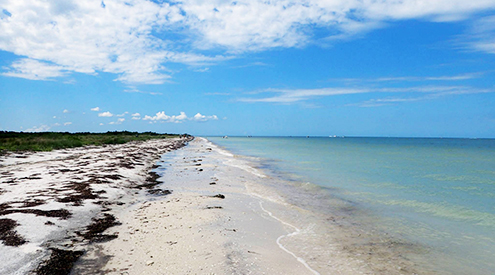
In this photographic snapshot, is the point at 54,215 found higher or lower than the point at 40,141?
lower

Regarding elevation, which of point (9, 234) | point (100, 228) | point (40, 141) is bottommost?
point (100, 228)

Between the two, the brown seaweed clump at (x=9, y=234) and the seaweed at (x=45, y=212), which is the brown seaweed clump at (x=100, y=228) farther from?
the brown seaweed clump at (x=9, y=234)

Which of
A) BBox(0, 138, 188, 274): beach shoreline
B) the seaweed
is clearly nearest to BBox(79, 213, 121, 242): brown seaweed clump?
BBox(0, 138, 188, 274): beach shoreline

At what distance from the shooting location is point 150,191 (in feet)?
47.7

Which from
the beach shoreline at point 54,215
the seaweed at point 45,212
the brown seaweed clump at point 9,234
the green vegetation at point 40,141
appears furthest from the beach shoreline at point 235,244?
the green vegetation at point 40,141

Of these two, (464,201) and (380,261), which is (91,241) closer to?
(380,261)

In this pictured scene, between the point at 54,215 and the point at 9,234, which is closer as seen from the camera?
the point at 9,234

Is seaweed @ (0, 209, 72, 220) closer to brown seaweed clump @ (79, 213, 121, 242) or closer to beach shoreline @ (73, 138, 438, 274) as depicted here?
brown seaweed clump @ (79, 213, 121, 242)

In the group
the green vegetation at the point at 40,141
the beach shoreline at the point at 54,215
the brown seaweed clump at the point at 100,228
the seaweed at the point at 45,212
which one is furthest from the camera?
the green vegetation at the point at 40,141

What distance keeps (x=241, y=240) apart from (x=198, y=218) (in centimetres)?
240

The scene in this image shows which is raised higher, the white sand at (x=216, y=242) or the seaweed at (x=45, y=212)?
the seaweed at (x=45, y=212)

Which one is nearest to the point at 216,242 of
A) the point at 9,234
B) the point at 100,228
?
the point at 100,228

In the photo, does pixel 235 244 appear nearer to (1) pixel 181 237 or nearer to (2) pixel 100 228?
(1) pixel 181 237

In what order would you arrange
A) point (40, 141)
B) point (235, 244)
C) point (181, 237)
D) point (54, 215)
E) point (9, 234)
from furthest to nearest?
point (40, 141)
point (54, 215)
point (181, 237)
point (235, 244)
point (9, 234)
